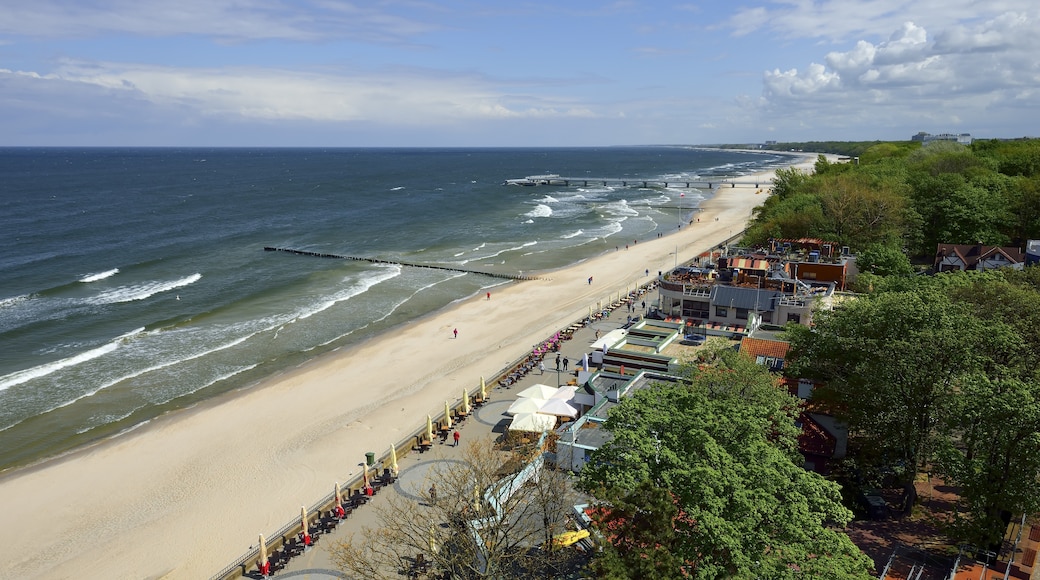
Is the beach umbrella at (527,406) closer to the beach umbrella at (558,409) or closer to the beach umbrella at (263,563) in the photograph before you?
the beach umbrella at (558,409)

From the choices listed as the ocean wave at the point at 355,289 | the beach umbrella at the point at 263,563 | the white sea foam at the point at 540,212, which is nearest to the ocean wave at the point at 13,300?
the ocean wave at the point at 355,289

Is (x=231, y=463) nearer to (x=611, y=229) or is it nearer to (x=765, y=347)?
(x=765, y=347)

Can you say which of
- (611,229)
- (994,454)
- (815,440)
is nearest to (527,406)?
(815,440)

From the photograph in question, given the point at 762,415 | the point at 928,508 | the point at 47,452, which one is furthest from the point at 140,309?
the point at 928,508

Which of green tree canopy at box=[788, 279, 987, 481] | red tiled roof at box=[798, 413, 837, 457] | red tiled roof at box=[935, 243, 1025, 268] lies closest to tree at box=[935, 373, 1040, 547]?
green tree canopy at box=[788, 279, 987, 481]

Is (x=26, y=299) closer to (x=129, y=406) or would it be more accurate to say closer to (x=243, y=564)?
(x=129, y=406)

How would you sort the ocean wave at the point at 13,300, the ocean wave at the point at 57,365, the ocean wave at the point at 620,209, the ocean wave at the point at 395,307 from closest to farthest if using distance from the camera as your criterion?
the ocean wave at the point at 57,365 < the ocean wave at the point at 395,307 < the ocean wave at the point at 13,300 < the ocean wave at the point at 620,209
